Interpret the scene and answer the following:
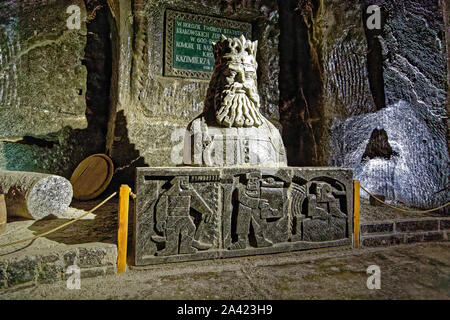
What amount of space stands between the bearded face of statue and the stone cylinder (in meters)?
2.07

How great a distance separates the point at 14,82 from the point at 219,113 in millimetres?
3789

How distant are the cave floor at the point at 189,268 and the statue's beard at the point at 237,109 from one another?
1419 mm

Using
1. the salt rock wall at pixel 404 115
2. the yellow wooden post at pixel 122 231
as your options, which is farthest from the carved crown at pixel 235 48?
the salt rock wall at pixel 404 115

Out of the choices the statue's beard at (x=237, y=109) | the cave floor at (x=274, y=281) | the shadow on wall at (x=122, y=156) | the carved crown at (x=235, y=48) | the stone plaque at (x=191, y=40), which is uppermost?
the stone plaque at (x=191, y=40)

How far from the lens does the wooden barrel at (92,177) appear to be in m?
4.25

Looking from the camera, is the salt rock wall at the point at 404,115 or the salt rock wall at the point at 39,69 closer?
the salt rock wall at the point at 404,115

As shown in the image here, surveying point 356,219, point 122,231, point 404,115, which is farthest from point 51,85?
point 404,115

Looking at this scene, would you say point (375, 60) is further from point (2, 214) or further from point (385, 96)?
point (2, 214)

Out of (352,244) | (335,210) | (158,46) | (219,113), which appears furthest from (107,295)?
(158,46)

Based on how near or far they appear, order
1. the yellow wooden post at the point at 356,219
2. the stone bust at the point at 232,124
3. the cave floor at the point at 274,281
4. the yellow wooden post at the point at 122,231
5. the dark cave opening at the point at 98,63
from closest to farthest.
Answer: the cave floor at the point at 274,281 → the yellow wooden post at the point at 122,231 → the stone bust at the point at 232,124 → the yellow wooden post at the point at 356,219 → the dark cave opening at the point at 98,63

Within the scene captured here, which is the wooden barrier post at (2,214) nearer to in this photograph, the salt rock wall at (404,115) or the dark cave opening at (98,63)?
the dark cave opening at (98,63)

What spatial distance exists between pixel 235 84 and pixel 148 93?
235cm
